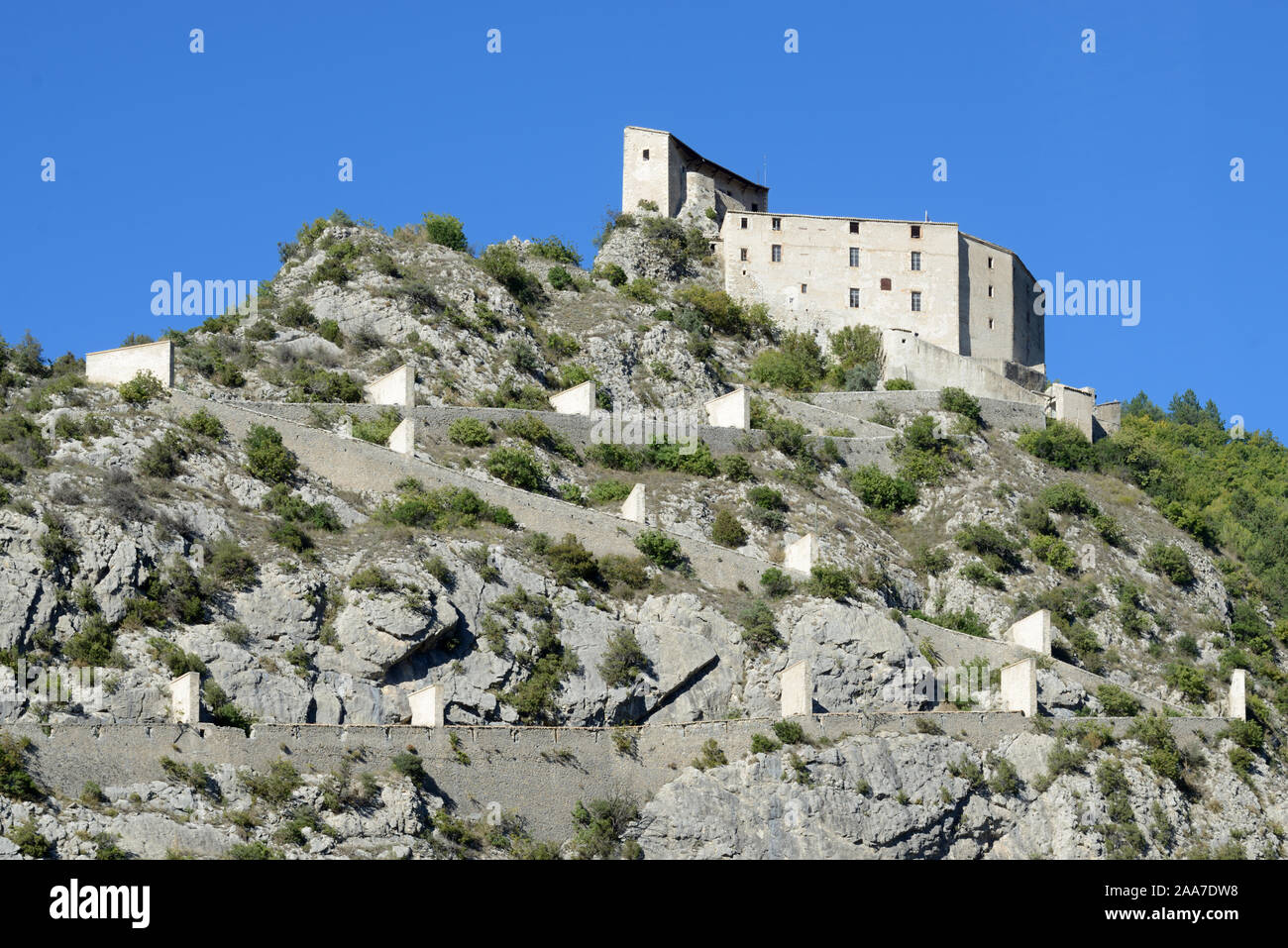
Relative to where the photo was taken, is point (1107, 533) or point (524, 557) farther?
point (1107, 533)

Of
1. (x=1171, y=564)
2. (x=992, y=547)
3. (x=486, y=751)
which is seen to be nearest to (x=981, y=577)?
(x=992, y=547)

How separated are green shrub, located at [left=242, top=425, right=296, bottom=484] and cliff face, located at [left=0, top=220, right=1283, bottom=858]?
0.22ft

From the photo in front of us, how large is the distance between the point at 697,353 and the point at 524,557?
18232 mm

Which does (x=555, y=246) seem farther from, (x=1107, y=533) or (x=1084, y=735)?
(x=1084, y=735)

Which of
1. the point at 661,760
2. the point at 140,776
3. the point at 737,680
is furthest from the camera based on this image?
the point at 737,680

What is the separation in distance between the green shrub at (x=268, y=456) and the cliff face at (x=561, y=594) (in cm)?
7

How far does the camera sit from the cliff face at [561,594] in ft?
134

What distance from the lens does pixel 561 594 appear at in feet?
149

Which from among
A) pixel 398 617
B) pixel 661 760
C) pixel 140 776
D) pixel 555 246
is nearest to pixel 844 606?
pixel 661 760

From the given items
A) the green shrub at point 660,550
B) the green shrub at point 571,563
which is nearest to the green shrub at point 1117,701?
the green shrub at point 660,550

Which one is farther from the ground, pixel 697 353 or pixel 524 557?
pixel 697 353

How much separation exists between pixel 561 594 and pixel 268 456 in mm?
7477

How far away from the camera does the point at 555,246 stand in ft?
225

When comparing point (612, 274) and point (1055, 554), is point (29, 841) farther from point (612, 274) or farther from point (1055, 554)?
point (612, 274)
